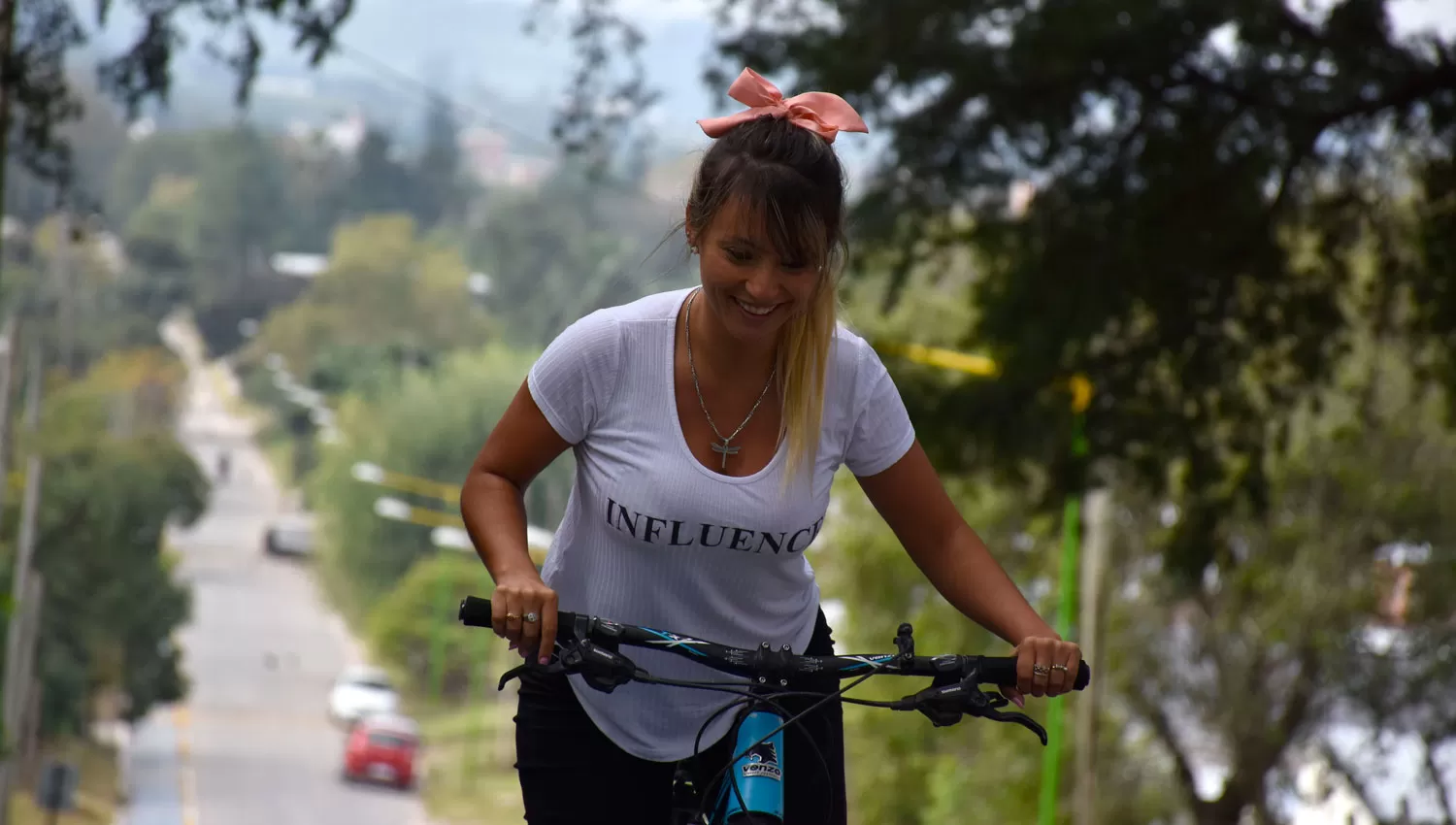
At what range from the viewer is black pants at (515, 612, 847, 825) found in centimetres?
293

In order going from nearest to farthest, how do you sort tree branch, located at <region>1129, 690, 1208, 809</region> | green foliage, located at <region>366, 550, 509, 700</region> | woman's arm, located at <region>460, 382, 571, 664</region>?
1. woman's arm, located at <region>460, 382, 571, 664</region>
2. tree branch, located at <region>1129, 690, 1208, 809</region>
3. green foliage, located at <region>366, 550, 509, 700</region>

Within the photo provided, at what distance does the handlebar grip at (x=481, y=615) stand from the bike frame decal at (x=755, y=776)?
0.32 metres

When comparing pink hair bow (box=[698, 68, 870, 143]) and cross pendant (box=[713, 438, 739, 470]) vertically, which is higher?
pink hair bow (box=[698, 68, 870, 143])

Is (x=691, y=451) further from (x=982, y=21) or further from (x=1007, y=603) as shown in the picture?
(x=982, y=21)

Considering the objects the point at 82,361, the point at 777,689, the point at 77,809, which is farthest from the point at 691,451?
the point at 82,361

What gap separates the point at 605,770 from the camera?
9.68 ft

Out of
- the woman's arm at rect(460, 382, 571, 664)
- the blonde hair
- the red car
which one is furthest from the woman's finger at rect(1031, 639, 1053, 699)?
the red car

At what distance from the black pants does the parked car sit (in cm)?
7206

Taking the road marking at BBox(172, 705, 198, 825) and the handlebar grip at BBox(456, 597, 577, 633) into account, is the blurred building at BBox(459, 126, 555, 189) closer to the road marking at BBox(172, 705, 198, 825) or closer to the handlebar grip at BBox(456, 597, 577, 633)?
the road marking at BBox(172, 705, 198, 825)

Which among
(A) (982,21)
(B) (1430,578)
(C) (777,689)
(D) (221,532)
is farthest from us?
(D) (221,532)

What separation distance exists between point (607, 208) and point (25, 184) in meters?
52.6

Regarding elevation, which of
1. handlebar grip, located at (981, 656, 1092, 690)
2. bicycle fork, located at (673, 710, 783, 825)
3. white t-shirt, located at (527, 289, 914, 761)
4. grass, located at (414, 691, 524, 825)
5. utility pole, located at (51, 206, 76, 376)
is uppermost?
utility pole, located at (51, 206, 76, 376)

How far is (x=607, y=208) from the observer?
207 feet

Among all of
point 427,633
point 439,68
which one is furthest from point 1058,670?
point 439,68
